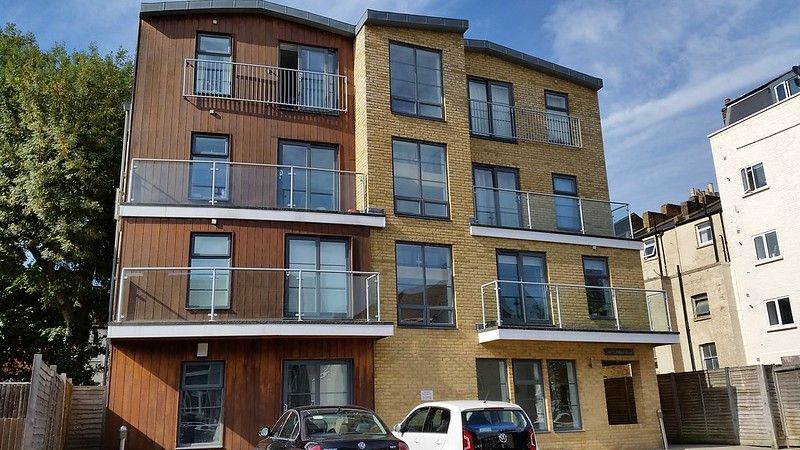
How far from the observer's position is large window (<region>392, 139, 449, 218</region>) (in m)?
17.5

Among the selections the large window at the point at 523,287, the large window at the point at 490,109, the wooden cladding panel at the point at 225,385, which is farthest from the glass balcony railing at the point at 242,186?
the large window at the point at 490,109

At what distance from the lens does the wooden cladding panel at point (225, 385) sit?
14.1 meters

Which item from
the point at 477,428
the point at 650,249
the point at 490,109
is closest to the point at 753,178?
the point at 650,249

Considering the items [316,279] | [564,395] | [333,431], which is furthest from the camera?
[564,395]

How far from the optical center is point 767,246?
24.0m

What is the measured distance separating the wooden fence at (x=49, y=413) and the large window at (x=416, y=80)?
32.6 feet

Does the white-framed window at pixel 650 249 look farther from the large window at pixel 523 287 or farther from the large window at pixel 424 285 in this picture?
the large window at pixel 424 285

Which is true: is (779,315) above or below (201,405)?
above

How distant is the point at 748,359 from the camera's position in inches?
955

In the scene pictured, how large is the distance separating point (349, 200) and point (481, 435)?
756cm

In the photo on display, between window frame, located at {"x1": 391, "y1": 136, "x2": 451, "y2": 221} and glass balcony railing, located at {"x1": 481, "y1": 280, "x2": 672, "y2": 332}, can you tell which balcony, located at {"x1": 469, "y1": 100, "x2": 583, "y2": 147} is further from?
glass balcony railing, located at {"x1": 481, "y1": 280, "x2": 672, "y2": 332}

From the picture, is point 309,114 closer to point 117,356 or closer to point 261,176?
point 261,176

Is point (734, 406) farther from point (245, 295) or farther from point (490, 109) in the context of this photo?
point (245, 295)

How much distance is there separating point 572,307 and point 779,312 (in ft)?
31.8
